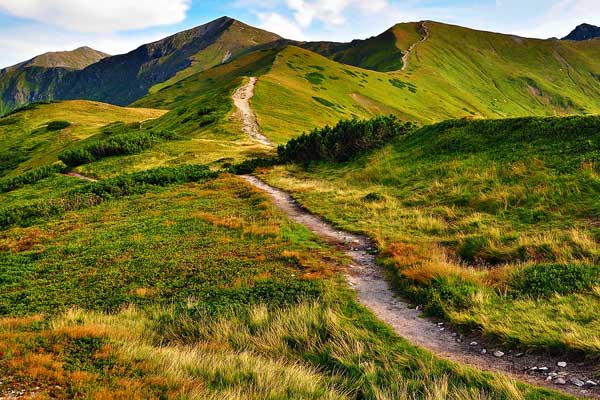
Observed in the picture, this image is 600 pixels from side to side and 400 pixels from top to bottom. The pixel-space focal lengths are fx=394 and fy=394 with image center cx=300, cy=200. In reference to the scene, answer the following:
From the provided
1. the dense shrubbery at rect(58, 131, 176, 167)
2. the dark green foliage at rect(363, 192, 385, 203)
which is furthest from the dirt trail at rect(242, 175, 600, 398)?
the dense shrubbery at rect(58, 131, 176, 167)

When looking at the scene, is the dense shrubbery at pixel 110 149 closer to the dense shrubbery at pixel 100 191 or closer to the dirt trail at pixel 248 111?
the dirt trail at pixel 248 111

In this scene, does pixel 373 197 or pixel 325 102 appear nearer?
pixel 373 197

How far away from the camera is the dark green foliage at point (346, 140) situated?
3866 cm

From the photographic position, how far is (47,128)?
106m

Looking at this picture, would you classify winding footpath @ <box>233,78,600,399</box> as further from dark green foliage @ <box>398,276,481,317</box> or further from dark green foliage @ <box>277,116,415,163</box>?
dark green foliage @ <box>277,116,415,163</box>

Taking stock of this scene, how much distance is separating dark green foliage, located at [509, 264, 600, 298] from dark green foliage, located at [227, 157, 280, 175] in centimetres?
3182

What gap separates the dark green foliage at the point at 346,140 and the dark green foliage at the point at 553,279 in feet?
88.6

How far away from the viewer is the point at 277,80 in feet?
344

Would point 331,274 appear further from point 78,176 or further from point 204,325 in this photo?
point 78,176

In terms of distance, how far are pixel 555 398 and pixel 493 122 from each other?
86.7ft

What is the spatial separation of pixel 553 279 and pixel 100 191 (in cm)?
3218

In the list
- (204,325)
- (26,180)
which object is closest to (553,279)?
(204,325)

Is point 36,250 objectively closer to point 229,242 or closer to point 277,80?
point 229,242

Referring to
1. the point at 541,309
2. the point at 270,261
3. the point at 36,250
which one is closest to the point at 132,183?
the point at 36,250
